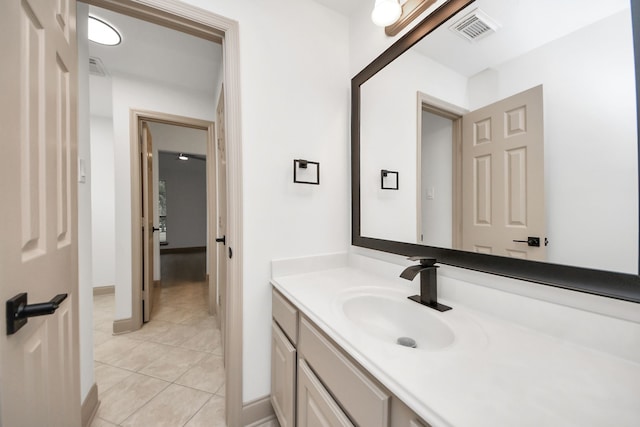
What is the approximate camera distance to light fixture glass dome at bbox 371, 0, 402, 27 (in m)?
1.15

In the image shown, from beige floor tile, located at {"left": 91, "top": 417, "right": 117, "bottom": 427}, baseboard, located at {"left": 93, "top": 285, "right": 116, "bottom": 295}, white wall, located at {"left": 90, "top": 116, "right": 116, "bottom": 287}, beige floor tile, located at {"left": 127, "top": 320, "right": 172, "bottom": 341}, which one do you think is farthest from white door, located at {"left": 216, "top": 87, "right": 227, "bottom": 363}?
baseboard, located at {"left": 93, "top": 285, "right": 116, "bottom": 295}

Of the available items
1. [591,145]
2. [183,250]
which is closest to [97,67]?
[591,145]

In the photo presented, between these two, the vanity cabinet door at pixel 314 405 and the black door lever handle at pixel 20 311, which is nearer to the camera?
the black door lever handle at pixel 20 311

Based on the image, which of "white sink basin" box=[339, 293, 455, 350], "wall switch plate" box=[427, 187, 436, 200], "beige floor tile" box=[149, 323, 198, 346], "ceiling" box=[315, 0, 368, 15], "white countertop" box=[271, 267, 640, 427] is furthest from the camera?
"beige floor tile" box=[149, 323, 198, 346]

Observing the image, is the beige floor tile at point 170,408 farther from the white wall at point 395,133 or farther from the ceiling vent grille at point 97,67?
the ceiling vent grille at point 97,67

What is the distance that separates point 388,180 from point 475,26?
73 cm

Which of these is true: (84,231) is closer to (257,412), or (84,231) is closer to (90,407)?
(90,407)

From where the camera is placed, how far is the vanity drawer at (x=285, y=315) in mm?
1029

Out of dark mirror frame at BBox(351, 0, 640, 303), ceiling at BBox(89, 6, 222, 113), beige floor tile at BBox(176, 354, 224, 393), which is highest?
ceiling at BBox(89, 6, 222, 113)

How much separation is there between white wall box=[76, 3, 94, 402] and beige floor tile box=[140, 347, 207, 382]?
409 millimetres

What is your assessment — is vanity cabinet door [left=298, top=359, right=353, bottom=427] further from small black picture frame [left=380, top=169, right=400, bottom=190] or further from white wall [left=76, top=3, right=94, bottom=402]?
white wall [left=76, top=3, right=94, bottom=402]

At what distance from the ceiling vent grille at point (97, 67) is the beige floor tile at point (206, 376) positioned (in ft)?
8.80

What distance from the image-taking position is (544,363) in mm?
580

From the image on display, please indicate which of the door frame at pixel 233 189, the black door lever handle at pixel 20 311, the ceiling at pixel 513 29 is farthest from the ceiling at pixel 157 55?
the black door lever handle at pixel 20 311
